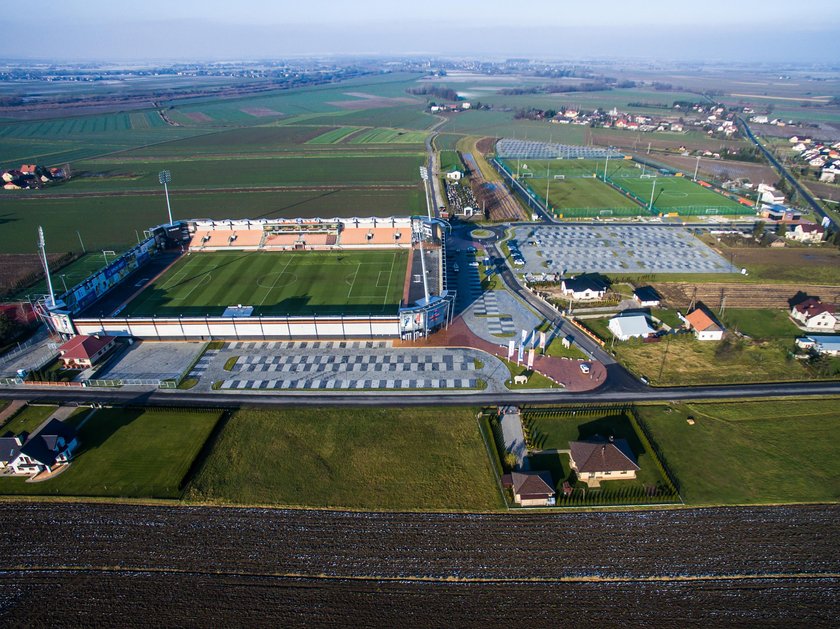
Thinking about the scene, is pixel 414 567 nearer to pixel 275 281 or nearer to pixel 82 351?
pixel 82 351

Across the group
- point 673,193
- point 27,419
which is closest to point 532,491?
point 27,419

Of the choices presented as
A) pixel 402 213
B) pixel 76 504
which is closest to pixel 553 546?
pixel 76 504

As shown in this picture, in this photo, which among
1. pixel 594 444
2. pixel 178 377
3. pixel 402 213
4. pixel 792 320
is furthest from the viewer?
pixel 402 213

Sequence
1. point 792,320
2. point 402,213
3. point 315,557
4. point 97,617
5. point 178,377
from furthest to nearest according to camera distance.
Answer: point 402,213, point 792,320, point 178,377, point 315,557, point 97,617

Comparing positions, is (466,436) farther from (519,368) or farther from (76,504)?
(76,504)

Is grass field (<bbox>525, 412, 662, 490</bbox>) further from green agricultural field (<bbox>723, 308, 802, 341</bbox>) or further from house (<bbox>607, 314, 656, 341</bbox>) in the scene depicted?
green agricultural field (<bbox>723, 308, 802, 341</bbox>)

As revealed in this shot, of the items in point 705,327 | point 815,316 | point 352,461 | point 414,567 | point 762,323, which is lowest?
point 414,567
